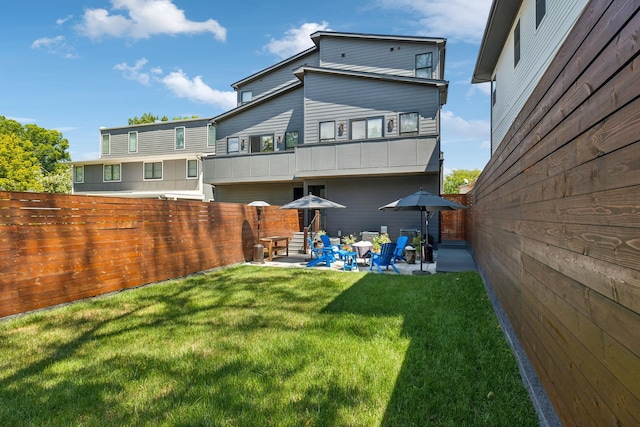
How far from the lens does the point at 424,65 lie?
17.5 metres

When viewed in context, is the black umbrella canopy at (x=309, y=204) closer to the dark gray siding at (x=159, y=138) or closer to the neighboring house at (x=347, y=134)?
the neighboring house at (x=347, y=134)

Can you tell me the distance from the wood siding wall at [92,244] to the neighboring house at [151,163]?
16674 mm

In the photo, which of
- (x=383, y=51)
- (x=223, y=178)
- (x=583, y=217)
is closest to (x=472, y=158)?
(x=383, y=51)

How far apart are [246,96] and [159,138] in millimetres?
9841

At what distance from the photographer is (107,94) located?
1453 inches

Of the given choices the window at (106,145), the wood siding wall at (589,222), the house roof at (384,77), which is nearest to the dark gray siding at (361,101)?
the house roof at (384,77)

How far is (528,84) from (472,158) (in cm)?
6927

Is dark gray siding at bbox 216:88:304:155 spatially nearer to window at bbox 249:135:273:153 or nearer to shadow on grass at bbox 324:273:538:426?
window at bbox 249:135:273:153

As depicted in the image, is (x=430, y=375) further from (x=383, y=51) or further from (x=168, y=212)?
(x=383, y=51)

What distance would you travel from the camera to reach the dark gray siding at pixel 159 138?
2753cm

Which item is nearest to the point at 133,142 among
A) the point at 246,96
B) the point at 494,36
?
the point at 246,96

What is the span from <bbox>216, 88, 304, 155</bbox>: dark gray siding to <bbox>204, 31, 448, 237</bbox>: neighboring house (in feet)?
0.20

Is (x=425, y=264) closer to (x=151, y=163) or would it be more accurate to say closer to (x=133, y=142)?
(x=151, y=163)

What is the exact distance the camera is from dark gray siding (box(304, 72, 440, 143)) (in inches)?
607
